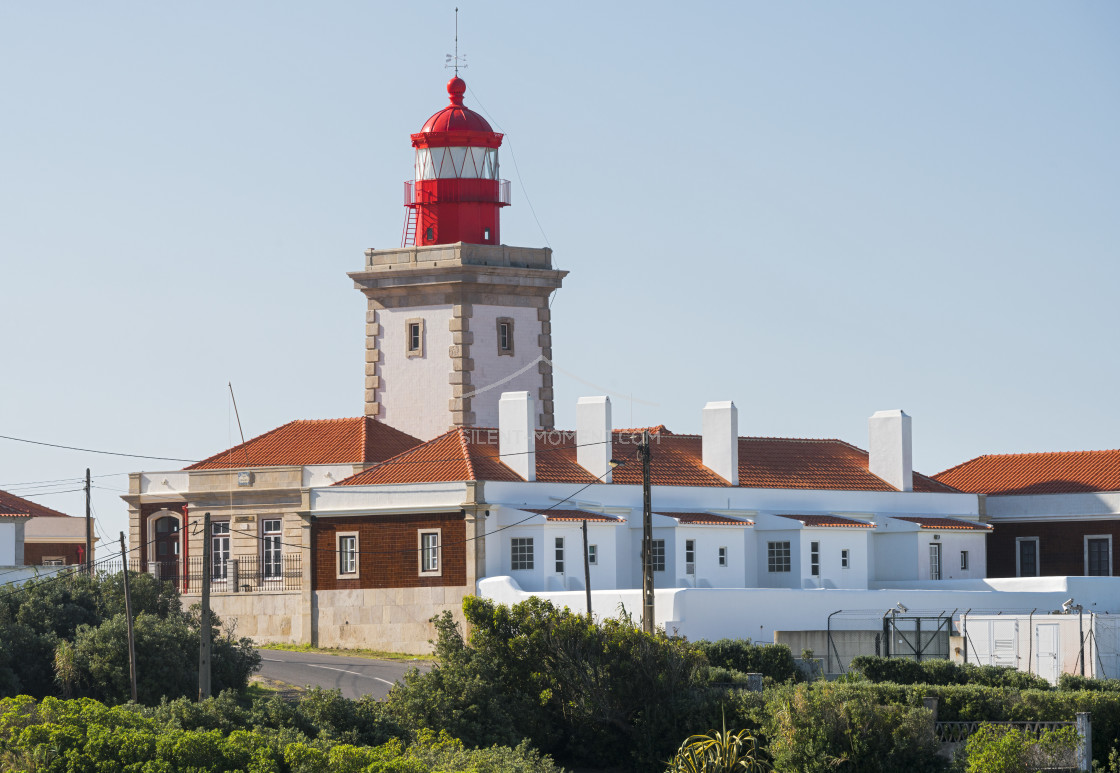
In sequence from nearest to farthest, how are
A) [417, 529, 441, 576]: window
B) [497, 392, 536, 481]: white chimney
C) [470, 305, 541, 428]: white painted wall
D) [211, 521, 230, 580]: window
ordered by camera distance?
[417, 529, 441, 576]: window < [497, 392, 536, 481]: white chimney < [211, 521, 230, 580]: window < [470, 305, 541, 428]: white painted wall

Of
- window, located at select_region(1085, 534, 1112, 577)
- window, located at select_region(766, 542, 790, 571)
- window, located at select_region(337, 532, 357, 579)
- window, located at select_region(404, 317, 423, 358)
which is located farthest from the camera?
window, located at select_region(404, 317, 423, 358)

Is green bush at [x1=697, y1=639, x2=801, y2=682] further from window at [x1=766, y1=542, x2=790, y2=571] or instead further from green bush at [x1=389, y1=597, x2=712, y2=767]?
window at [x1=766, y1=542, x2=790, y2=571]

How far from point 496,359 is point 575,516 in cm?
968

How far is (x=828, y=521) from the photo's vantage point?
5438 cm

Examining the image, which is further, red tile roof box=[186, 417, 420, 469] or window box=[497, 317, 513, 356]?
window box=[497, 317, 513, 356]

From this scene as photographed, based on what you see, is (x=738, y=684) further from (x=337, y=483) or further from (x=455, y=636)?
(x=337, y=483)

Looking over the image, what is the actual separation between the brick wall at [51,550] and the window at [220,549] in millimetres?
25079

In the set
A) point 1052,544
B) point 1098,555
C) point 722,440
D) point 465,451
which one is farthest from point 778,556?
point 1098,555

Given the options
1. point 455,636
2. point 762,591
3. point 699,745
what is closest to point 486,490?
point 762,591

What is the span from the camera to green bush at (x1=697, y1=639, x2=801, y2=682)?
42688mm

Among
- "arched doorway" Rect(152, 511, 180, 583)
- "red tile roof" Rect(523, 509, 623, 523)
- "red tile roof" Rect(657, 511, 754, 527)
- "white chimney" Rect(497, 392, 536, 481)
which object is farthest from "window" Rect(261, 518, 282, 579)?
"red tile roof" Rect(657, 511, 754, 527)

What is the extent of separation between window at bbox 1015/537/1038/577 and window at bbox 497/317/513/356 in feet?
52.5

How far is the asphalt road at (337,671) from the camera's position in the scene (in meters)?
42.5

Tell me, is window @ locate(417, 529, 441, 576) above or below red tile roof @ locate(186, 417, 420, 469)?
below
